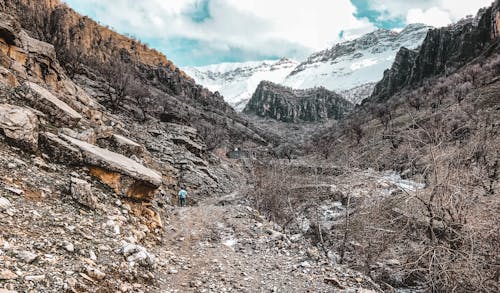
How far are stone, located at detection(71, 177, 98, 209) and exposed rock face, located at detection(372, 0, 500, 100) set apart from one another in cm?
8812

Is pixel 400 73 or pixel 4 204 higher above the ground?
Answer: pixel 400 73

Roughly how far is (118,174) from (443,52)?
388 ft

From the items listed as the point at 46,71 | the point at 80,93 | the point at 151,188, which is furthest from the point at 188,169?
the point at 151,188

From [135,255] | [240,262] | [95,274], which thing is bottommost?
[240,262]

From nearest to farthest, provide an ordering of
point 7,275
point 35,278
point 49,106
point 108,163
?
point 7,275
point 35,278
point 108,163
point 49,106

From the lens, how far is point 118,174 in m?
9.52

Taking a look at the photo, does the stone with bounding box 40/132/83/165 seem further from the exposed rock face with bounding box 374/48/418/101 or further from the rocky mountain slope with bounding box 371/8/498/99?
the exposed rock face with bounding box 374/48/418/101

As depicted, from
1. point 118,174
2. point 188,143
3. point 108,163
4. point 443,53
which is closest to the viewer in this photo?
point 108,163

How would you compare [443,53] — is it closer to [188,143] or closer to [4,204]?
[188,143]

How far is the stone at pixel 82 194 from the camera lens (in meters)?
7.72

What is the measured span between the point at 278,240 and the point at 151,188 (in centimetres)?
445

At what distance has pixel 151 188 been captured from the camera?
1055cm

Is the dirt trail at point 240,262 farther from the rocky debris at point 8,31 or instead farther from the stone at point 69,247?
the rocky debris at point 8,31

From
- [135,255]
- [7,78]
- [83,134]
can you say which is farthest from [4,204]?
[7,78]
